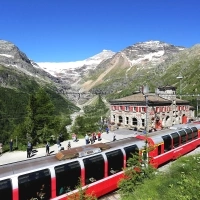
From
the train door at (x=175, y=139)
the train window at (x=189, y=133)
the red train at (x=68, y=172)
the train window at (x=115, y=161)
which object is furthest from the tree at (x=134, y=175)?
the train window at (x=189, y=133)

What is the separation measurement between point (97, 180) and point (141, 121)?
32.4 metres

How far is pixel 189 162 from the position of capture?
24312 mm

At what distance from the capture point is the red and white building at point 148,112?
1971 inches

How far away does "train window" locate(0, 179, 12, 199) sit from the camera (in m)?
14.7

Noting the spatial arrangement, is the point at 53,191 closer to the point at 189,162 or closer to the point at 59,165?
the point at 59,165

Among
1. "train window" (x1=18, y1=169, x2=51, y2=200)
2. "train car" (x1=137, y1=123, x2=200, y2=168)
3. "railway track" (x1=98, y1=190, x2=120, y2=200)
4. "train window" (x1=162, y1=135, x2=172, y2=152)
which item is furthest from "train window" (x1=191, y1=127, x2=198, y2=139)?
"train window" (x1=18, y1=169, x2=51, y2=200)

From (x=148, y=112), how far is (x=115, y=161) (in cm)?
2885

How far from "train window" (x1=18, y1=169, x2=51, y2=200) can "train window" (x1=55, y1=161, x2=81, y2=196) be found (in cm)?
76

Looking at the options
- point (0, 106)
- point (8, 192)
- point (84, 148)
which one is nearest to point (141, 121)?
point (84, 148)

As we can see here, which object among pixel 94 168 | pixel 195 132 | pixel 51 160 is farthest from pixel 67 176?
pixel 195 132

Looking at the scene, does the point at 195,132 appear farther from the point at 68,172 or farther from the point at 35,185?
the point at 35,185

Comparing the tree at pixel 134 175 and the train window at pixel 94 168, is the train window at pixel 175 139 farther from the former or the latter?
the train window at pixel 94 168

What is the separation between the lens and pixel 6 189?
48.7ft

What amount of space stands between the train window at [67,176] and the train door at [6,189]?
10.6 feet
